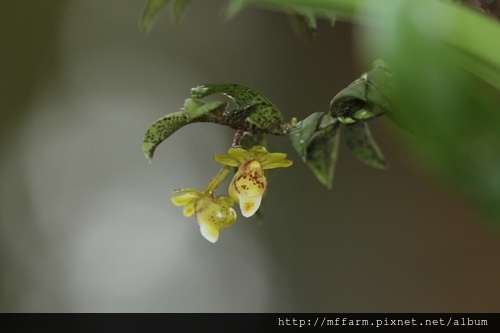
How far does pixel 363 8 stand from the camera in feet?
0.62

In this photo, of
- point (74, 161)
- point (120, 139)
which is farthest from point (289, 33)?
point (74, 161)

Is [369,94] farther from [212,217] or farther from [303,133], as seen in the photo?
[212,217]

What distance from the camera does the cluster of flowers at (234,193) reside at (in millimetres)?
499

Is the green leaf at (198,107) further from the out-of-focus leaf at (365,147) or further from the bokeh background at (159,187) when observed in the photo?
the bokeh background at (159,187)

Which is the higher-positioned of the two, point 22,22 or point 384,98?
point 22,22

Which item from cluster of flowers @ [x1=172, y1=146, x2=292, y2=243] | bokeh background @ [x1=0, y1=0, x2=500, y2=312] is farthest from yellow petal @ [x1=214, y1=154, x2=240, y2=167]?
bokeh background @ [x1=0, y1=0, x2=500, y2=312]

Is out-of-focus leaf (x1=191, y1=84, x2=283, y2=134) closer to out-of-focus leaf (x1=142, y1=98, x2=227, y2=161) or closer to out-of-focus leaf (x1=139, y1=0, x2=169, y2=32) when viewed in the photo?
out-of-focus leaf (x1=142, y1=98, x2=227, y2=161)

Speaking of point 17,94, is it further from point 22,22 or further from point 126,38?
point 126,38

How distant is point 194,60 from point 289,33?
0.88ft

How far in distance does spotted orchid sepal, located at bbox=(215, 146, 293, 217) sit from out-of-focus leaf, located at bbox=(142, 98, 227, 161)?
0.05 meters

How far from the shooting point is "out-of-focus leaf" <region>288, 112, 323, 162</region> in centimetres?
48

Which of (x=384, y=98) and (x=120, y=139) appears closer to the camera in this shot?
(x=384, y=98)

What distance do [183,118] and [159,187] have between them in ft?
3.19

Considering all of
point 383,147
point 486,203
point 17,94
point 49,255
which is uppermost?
point 17,94
